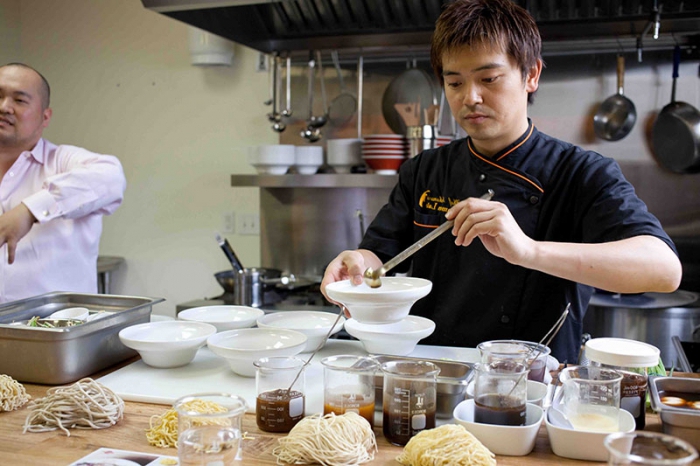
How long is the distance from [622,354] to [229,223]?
3.00 metres

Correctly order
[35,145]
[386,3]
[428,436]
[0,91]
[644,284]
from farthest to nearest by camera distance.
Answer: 1. [386,3]
2. [35,145]
3. [0,91]
4. [644,284]
5. [428,436]

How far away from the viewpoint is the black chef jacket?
1957 millimetres

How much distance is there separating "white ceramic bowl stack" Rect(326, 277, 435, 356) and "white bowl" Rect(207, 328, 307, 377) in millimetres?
164

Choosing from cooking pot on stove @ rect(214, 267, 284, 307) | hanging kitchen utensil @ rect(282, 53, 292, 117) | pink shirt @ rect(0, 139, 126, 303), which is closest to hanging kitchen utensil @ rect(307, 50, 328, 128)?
hanging kitchen utensil @ rect(282, 53, 292, 117)

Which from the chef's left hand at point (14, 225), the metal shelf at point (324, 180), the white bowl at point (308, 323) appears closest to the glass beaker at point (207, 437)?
the white bowl at point (308, 323)

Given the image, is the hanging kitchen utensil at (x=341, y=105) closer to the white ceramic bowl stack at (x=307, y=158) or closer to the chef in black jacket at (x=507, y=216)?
the white ceramic bowl stack at (x=307, y=158)

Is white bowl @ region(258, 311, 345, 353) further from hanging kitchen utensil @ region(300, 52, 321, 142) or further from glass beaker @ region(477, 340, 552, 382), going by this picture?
hanging kitchen utensil @ region(300, 52, 321, 142)

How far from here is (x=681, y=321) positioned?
2.85 m

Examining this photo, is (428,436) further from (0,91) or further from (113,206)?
(0,91)

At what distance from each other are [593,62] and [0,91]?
2.66 m

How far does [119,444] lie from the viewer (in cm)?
135

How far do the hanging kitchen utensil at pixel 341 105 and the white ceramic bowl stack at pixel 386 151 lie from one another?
468mm

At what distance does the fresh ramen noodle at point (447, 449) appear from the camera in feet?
3.87

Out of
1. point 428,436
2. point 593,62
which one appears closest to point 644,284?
point 428,436
